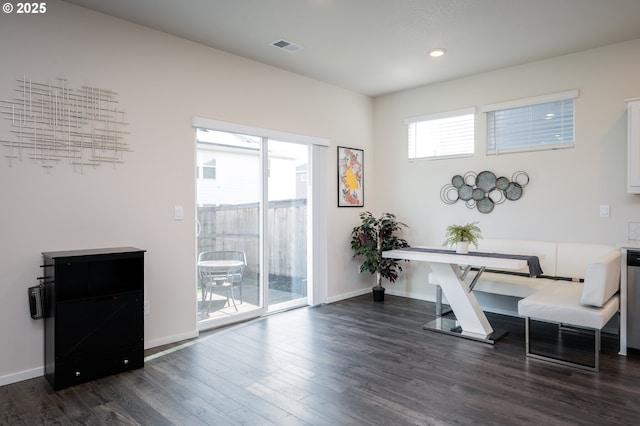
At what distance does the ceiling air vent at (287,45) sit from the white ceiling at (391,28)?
6 cm

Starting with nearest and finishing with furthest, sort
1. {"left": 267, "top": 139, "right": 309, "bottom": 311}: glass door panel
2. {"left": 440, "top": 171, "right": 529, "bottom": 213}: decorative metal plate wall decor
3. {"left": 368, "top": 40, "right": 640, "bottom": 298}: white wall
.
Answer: {"left": 368, "top": 40, "right": 640, "bottom": 298}: white wall
{"left": 440, "top": 171, "right": 529, "bottom": 213}: decorative metal plate wall decor
{"left": 267, "top": 139, "right": 309, "bottom": 311}: glass door panel

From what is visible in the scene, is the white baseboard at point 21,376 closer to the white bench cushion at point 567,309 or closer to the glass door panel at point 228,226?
the glass door panel at point 228,226

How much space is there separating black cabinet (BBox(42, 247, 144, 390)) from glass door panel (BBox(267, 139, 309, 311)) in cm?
179

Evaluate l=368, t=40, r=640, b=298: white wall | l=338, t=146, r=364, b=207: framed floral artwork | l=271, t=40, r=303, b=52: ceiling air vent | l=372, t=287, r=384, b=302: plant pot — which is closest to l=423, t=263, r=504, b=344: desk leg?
l=368, t=40, r=640, b=298: white wall

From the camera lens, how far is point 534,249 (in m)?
4.34

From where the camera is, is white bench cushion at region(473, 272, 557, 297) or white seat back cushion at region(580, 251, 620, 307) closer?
white seat back cushion at region(580, 251, 620, 307)

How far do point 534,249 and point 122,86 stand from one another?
4.35 meters

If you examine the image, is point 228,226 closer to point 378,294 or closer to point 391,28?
point 378,294

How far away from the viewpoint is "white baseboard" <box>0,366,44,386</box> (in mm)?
2844

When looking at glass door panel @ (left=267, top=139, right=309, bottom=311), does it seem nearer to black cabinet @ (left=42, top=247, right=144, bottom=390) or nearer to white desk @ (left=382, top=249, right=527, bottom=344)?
white desk @ (left=382, top=249, right=527, bottom=344)

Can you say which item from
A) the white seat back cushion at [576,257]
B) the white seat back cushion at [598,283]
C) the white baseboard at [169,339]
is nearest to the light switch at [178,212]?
the white baseboard at [169,339]

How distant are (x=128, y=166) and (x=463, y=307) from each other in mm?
3291

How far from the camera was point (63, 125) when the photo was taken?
312 centimetres

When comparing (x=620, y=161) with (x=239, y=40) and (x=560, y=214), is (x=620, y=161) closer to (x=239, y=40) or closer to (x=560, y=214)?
(x=560, y=214)
